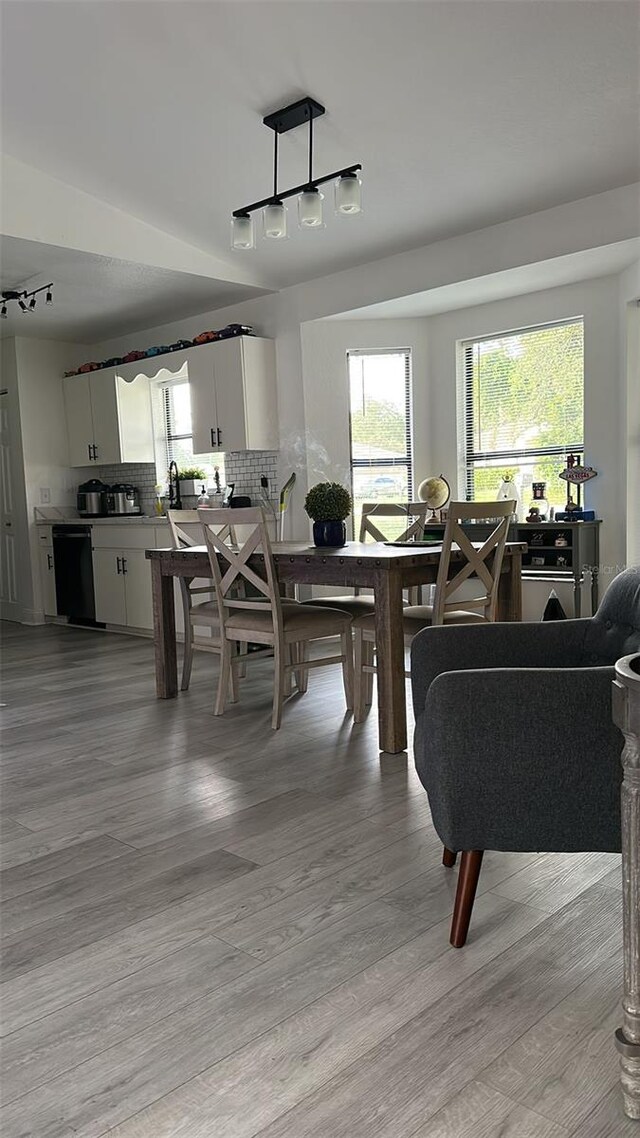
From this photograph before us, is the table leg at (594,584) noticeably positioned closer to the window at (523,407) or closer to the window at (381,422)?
the window at (523,407)

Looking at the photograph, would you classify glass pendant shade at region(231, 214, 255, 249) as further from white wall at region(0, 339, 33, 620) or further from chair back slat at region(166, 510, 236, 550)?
white wall at region(0, 339, 33, 620)

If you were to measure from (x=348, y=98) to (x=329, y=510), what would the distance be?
71.8 inches

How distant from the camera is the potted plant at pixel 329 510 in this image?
12.8 ft

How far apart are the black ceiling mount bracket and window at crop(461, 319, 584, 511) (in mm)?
2190

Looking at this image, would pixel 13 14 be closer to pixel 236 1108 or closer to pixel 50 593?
pixel 236 1108

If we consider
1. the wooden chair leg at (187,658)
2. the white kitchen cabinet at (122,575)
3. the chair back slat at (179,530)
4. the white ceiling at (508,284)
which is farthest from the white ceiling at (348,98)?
the white kitchen cabinet at (122,575)

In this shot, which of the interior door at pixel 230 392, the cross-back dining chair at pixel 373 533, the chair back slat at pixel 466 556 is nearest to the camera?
the chair back slat at pixel 466 556

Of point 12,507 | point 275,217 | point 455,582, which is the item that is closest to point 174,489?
point 12,507

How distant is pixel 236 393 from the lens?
5.91 m

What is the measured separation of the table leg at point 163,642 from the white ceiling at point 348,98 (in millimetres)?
2165

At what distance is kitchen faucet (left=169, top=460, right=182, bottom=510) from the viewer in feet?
22.1

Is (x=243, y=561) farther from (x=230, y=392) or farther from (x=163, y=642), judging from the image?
(x=230, y=392)

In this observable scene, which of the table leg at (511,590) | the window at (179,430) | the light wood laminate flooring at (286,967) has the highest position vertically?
the window at (179,430)

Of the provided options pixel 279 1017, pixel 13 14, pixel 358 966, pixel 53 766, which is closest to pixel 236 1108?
pixel 279 1017
